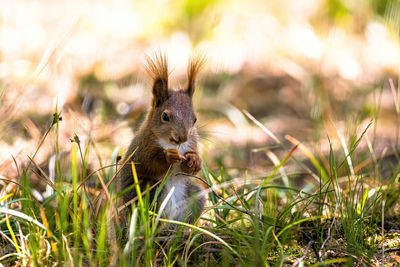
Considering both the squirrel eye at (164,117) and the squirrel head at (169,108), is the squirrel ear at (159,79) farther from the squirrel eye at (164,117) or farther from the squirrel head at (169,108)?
the squirrel eye at (164,117)

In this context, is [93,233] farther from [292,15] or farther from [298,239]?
[292,15]

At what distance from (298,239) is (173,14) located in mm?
4969

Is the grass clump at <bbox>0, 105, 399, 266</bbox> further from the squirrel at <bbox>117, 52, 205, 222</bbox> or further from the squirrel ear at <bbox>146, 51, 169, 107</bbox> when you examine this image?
the squirrel ear at <bbox>146, 51, 169, 107</bbox>

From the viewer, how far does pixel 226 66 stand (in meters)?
5.63

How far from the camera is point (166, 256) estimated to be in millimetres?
1833

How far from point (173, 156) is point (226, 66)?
3397 mm

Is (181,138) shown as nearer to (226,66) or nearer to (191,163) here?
(191,163)

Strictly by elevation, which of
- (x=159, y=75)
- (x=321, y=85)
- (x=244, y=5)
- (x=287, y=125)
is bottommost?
(x=287, y=125)

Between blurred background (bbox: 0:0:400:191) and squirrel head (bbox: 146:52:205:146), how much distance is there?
0.78 meters

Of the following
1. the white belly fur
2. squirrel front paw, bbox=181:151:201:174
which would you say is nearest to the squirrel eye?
the white belly fur

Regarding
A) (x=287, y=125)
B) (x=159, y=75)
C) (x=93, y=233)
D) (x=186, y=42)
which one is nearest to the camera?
(x=93, y=233)

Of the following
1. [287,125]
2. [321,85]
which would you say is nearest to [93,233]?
[287,125]

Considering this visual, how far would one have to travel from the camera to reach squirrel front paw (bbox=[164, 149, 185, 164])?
7.78 feet

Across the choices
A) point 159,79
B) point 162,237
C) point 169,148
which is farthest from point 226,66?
point 162,237
